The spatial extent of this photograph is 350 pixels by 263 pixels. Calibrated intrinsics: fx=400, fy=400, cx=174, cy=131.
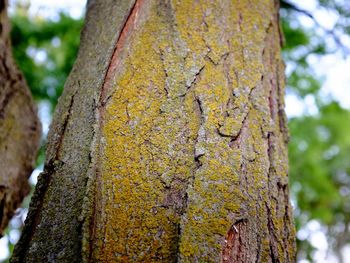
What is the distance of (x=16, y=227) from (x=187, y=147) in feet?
10.4

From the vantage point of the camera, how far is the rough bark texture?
2215mm

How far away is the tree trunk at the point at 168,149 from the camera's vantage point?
1089 millimetres

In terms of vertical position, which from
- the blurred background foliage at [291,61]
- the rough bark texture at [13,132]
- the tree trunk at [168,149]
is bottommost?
the tree trunk at [168,149]

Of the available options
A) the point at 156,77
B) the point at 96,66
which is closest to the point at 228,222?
the point at 156,77

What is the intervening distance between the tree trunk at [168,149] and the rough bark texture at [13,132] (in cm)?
93

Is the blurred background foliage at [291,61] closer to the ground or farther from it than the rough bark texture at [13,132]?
farther from it

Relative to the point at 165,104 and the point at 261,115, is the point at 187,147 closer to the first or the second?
the point at 165,104

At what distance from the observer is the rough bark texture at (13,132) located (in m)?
2.21

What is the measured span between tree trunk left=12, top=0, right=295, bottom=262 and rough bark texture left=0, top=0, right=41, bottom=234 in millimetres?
930

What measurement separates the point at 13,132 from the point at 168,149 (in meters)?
1.48

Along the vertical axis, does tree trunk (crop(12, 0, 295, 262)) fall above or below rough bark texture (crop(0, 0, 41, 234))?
below

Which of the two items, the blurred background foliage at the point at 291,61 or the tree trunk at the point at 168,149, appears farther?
the blurred background foliage at the point at 291,61

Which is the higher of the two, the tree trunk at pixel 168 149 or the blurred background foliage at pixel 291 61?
the blurred background foliage at pixel 291 61

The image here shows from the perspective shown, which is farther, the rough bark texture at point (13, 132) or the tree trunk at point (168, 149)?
the rough bark texture at point (13, 132)
